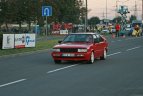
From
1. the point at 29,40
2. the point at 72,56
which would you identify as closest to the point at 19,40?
the point at 29,40

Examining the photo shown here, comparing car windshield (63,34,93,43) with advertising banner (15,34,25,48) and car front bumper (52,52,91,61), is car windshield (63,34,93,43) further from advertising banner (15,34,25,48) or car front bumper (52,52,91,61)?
advertising banner (15,34,25,48)

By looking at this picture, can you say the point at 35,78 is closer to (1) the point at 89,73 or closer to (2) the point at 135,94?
(1) the point at 89,73

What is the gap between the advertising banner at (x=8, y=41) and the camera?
97.5 ft

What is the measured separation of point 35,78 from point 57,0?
217ft

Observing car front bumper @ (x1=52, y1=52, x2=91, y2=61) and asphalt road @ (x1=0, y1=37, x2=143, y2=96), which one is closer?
asphalt road @ (x1=0, y1=37, x2=143, y2=96)

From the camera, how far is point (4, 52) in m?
28.0

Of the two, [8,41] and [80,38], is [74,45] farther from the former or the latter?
[8,41]

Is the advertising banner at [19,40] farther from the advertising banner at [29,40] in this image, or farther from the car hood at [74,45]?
the car hood at [74,45]

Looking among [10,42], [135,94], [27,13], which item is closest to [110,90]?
[135,94]

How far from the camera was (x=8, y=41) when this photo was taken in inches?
1186

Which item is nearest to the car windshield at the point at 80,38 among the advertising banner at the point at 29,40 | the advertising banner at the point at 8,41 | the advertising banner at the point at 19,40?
the advertising banner at the point at 8,41

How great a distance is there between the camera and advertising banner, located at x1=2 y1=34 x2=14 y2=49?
29.7 m

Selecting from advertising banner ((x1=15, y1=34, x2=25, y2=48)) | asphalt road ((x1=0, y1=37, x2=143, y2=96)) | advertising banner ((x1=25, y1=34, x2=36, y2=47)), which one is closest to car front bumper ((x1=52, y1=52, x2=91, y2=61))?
asphalt road ((x1=0, y1=37, x2=143, y2=96))

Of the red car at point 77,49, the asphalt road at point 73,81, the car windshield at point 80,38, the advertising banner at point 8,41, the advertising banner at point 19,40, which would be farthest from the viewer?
the advertising banner at point 19,40
